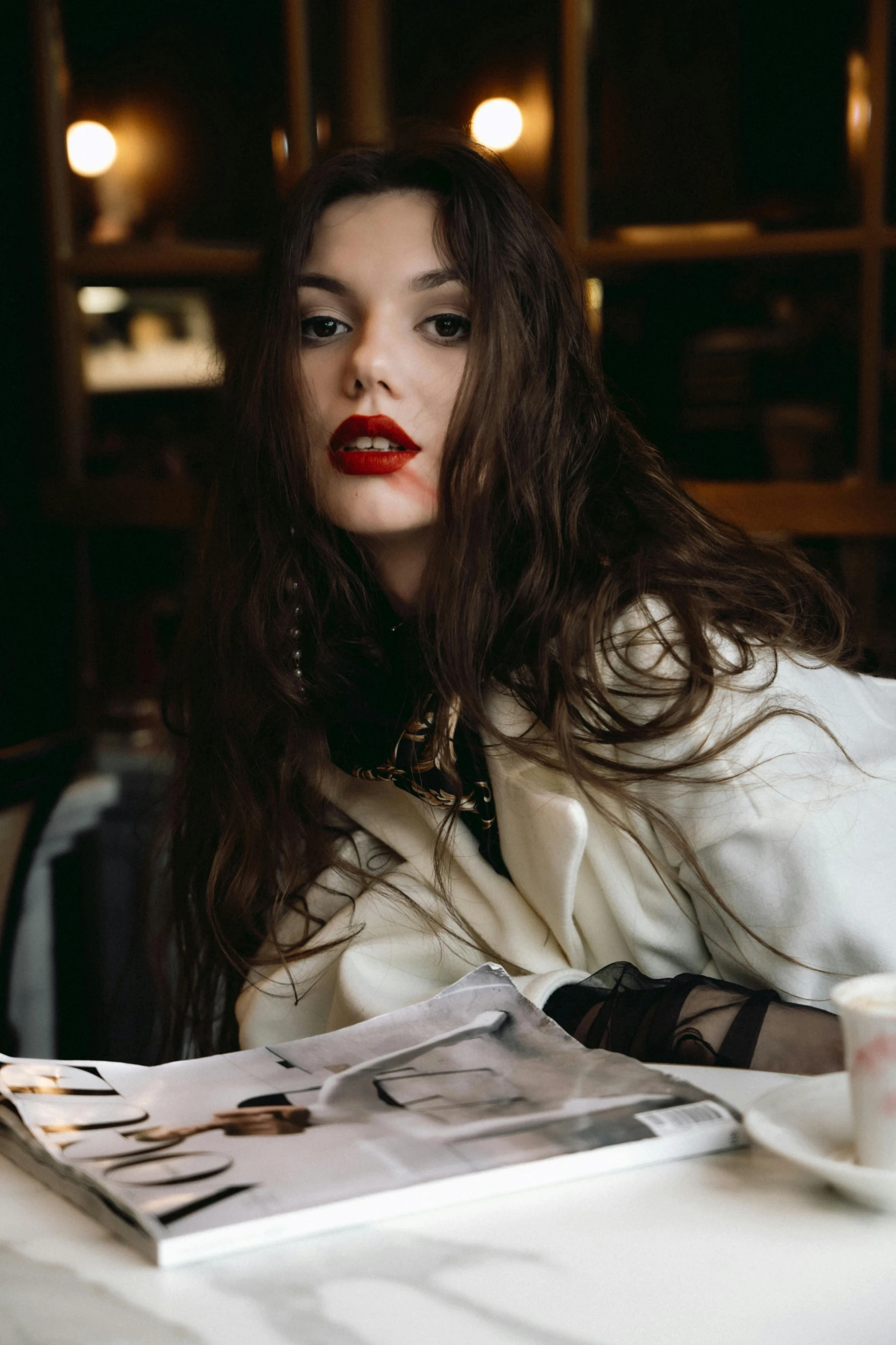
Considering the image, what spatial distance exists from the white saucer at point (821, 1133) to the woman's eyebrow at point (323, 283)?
790 millimetres

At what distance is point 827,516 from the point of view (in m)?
1.88

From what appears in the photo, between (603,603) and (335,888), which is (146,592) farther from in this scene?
(603,603)

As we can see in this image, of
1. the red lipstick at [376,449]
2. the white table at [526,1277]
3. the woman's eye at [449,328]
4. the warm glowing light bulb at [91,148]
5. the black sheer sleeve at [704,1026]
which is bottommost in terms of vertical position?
the black sheer sleeve at [704,1026]

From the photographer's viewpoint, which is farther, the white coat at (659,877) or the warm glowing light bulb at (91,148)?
the warm glowing light bulb at (91,148)

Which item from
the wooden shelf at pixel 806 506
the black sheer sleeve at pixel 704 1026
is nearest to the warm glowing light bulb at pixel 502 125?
the wooden shelf at pixel 806 506

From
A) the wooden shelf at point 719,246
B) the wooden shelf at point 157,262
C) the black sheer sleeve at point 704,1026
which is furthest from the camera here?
the wooden shelf at point 157,262

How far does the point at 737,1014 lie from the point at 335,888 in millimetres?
491

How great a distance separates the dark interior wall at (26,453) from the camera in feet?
7.36

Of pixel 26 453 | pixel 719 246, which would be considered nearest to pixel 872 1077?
pixel 719 246

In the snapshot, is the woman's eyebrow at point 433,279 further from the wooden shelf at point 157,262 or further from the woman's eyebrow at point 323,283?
the wooden shelf at point 157,262

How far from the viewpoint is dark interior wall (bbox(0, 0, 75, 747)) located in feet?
7.36

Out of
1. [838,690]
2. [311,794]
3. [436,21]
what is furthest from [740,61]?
[311,794]

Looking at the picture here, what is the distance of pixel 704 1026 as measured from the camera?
32.2 inches

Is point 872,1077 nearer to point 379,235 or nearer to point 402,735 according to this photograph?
point 402,735
